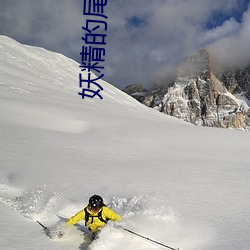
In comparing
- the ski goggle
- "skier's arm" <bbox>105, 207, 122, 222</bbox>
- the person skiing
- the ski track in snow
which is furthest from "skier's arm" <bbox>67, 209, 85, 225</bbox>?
"skier's arm" <bbox>105, 207, 122, 222</bbox>

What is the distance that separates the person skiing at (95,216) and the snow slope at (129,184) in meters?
0.22

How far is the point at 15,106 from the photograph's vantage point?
18406mm

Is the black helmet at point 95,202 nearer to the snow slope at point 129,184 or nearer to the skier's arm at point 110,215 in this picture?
the skier's arm at point 110,215

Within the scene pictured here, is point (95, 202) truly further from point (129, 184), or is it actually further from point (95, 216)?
point (129, 184)

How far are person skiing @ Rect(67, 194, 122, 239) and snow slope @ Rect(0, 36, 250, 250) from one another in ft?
0.72

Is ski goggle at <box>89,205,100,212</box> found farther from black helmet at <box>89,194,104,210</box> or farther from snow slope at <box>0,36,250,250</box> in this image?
snow slope at <box>0,36,250,250</box>

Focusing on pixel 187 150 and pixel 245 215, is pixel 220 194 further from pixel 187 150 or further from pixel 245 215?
pixel 187 150

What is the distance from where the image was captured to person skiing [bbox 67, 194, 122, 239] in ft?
18.1

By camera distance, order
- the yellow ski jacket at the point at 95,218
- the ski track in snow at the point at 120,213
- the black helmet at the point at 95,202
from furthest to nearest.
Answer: the yellow ski jacket at the point at 95,218 < the black helmet at the point at 95,202 < the ski track in snow at the point at 120,213

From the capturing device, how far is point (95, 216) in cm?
562

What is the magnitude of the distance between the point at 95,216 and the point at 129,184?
2.36 meters

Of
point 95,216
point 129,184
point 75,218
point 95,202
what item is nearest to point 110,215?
point 95,216

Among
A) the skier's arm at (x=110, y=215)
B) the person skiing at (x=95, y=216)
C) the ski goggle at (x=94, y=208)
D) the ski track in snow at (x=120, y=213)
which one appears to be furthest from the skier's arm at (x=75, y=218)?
the skier's arm at (x=110, y=215)

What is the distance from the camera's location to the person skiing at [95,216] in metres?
5.53
